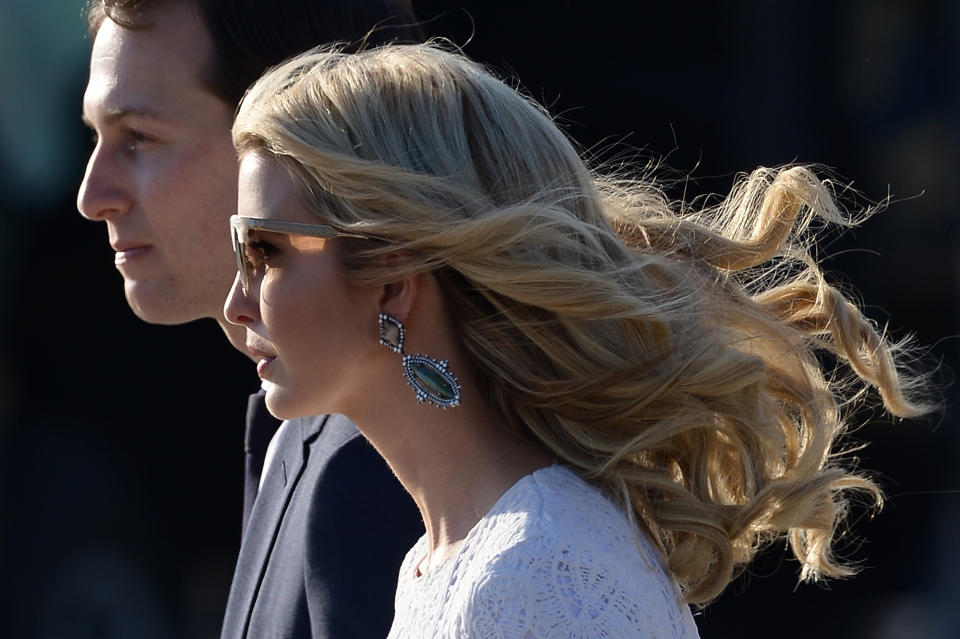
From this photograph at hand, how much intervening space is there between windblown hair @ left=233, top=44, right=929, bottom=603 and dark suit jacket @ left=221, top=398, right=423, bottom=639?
11.1 inches

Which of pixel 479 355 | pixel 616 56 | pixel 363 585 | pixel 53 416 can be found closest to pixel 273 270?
pixel 479 355

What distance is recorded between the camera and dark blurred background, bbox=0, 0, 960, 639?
3.61 metres

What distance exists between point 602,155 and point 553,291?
2530mm

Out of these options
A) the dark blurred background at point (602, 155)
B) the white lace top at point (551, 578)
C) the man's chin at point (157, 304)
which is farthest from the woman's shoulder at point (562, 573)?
the dark blurred background at point (602, 155)

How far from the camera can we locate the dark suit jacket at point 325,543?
171 centimetres

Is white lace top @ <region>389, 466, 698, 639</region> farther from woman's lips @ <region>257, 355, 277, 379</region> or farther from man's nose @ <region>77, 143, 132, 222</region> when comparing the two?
man's nose @ <region>77, 143, 132, 222</region>

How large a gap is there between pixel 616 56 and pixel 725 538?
7.84 ft

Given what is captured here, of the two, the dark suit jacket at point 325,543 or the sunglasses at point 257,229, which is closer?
the sunglasses at point 257,229

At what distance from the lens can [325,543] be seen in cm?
173

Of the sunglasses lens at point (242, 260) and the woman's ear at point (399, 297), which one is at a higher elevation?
the sunglasses lens at point (242, 260)

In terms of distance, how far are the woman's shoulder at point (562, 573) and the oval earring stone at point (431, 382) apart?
15cm

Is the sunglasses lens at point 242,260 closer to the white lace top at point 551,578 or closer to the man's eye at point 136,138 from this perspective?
the white lace top at point 551,578

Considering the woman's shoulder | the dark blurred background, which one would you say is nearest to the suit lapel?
the woman's shoulder

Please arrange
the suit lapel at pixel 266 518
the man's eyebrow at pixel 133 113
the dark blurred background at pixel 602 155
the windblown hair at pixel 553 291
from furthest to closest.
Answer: the dark blurred background at pixel 602 155 < the man's eyebrow at pixel 133 113 < the suit lapel at pixel 266 518 < the windblown hair at pixel 553 291
